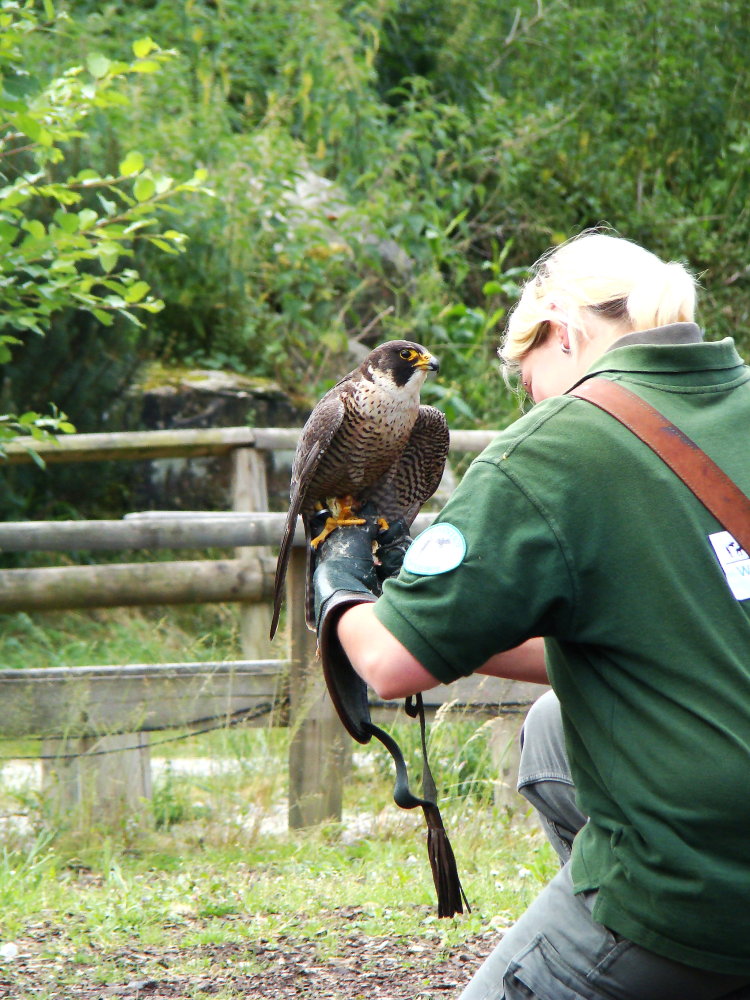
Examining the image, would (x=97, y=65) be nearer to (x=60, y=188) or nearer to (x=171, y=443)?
(x=60, y=188)

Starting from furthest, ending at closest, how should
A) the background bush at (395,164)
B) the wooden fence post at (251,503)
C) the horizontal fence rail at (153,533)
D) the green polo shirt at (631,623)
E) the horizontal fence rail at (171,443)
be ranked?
the background bush at (395,164) < the wooden fence post at (251,503) < the horizontal fence rail at (171,443) < the horizontal fence rail at (153,533) < the green polo shirt at (631,623)

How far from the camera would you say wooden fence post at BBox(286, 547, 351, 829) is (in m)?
4.18

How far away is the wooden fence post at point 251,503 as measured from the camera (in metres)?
5.94

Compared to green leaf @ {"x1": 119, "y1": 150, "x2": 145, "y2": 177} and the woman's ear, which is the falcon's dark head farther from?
the woman's ear

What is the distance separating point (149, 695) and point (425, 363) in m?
1.68

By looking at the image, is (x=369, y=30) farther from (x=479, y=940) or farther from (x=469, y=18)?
(x=479, y=940)

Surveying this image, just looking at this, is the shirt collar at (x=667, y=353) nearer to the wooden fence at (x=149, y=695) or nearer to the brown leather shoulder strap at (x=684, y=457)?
the brown leather shoulder strap at (x=684, y=457)

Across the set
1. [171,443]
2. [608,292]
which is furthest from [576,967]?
[171,443]

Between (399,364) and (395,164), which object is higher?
(399,364)

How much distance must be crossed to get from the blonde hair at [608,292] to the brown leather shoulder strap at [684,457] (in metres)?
0.26

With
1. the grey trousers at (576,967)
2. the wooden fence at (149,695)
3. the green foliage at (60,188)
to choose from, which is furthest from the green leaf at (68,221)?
the grey trousers at (576,967)

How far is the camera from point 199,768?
16.6 ft

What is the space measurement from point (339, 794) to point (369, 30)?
7.53m

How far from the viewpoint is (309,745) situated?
Answer: 4.20m
